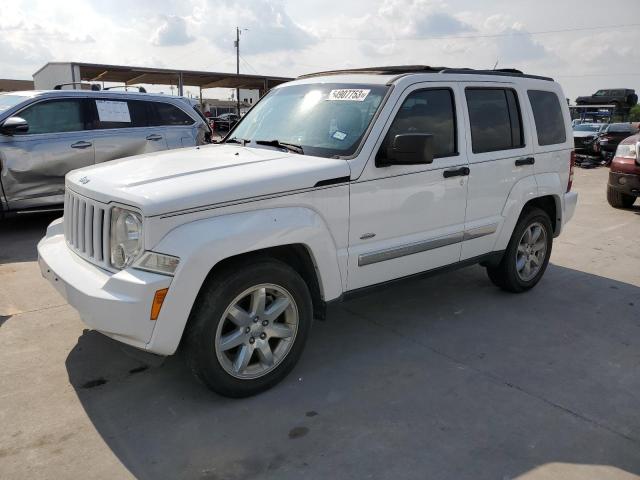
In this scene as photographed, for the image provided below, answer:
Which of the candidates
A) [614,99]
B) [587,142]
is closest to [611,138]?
[587,142]

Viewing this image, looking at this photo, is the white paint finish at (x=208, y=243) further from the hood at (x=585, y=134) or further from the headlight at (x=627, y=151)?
the hood at (x=585, y=134)

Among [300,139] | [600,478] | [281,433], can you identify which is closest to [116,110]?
[300,139]

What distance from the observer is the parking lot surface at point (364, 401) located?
2742 millimetres

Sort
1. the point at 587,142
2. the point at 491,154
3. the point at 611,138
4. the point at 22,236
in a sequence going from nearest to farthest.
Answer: the point at 491,154 < the point at 22,236 < the point at 611,138 < the point at 587,142

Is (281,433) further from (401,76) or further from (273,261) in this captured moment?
(401,76)

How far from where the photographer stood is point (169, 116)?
8.30 m

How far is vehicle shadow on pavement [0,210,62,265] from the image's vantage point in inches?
240

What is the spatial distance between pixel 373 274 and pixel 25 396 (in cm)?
230

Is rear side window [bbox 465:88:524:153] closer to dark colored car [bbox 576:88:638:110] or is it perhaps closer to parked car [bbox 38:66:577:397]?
parked car [bbox 38:66:577:397]

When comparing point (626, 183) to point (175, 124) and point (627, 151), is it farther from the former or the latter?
point (175, 124)

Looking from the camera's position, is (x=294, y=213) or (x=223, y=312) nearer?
(x=223, y=312)

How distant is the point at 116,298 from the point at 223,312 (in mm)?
569

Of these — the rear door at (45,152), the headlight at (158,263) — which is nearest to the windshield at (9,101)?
the rear door at (45,152)

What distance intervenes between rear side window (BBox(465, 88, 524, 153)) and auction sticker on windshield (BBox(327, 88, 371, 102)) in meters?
0.99
